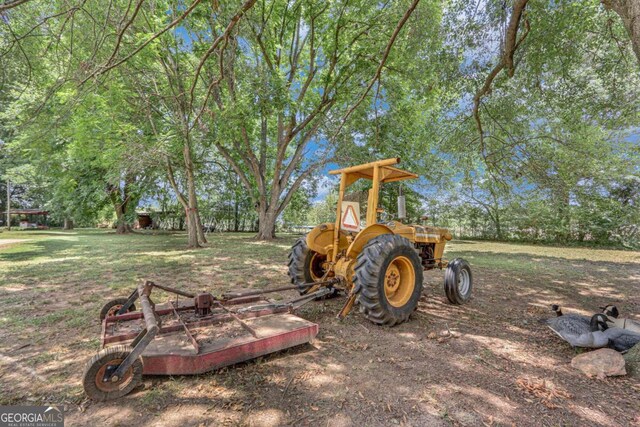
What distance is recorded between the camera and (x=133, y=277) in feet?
18.9

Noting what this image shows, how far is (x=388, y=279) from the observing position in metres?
3.66

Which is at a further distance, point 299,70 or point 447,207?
point 447,207

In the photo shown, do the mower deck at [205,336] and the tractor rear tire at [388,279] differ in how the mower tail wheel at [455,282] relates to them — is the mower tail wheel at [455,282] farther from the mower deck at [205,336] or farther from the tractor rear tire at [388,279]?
the mower deck at [205,336]

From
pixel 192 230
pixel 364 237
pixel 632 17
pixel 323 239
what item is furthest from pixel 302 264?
pixel 192 230

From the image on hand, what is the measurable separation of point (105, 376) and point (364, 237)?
278cm

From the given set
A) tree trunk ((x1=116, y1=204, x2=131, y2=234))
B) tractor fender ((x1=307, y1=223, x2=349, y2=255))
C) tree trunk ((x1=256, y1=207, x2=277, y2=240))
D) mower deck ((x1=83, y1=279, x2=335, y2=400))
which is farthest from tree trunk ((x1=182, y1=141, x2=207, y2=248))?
tree trunk ((x1=116, y1=204, x2=131, y2=234))

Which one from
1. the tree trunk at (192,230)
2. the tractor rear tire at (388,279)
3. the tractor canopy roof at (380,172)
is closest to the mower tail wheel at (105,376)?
the tractor rear tire at (388,279)

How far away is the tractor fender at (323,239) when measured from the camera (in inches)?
161

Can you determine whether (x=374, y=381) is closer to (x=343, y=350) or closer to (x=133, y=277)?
(x=343, y=350)

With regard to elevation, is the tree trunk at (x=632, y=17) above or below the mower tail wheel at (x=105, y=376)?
above

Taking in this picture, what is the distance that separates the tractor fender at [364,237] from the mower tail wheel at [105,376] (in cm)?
244

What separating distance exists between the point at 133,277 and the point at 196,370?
4582 mm

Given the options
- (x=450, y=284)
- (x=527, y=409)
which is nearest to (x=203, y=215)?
(x=450, y=284)

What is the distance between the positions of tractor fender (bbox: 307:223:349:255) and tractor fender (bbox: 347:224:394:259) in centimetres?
45
